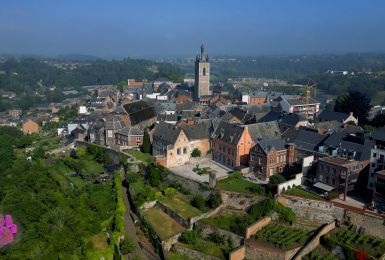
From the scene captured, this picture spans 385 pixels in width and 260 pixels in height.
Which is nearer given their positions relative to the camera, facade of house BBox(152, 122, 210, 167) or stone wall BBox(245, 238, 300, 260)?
stone wall BBox(245, 238, 300, 260)

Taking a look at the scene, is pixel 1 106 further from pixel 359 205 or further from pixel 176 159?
pixel 359 205

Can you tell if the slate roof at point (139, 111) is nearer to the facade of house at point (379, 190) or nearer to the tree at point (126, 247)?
the tree at point (126, 247)

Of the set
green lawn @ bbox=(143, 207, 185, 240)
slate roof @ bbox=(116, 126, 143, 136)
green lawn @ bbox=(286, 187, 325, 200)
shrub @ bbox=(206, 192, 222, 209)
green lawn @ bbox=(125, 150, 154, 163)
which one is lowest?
green lawn @ bbox=(143, 207, 185, 240)

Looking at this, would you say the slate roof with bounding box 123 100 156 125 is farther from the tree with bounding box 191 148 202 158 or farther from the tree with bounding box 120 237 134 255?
the tree with bounding box 120 237 134 255

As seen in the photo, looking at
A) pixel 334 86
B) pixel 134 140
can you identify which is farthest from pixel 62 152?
pixel 334 86

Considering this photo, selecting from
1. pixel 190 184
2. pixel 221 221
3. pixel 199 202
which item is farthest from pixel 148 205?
pixel 221 221

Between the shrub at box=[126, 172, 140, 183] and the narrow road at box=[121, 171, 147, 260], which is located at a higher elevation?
the shrub at box=[126, 172, 140, 183]

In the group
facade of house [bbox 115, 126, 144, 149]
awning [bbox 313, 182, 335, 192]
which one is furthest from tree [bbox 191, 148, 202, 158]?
awning [bbox 313, 182, 335, 192]
